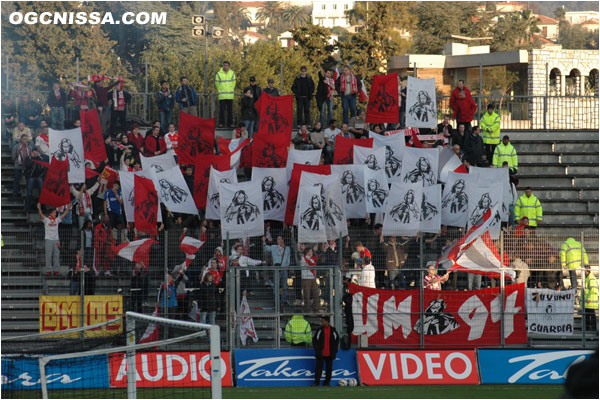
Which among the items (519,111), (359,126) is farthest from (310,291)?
(519,111)

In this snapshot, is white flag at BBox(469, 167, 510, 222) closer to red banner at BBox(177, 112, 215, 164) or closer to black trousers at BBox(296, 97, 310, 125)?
red banner at BBox(177, 112, 215, 164)

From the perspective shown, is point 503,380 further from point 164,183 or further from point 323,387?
point 164,183

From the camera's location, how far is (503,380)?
2023 centimetres

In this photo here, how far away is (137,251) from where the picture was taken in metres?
21.5

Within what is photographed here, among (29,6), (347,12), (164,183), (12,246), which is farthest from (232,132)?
(347,12)

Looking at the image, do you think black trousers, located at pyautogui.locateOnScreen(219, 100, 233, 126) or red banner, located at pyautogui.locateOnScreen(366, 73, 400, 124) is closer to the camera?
red banner, located at pyautogui.locateOnScreen(366, 73, 400, 124)

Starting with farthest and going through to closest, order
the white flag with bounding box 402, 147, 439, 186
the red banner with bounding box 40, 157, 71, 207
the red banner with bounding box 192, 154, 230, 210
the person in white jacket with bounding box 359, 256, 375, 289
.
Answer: the white flag with bounding box 402, 147, 439, 186 < the red banner with bounding box 192, 154, 230, 210 < the red banner with bounding box 40, 157, 71, 207 < the person in white jacket with bounding box 359, 256, 375, 289

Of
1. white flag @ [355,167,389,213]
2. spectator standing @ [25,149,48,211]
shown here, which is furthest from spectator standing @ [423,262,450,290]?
spectator standing @ [25,149,48,211]

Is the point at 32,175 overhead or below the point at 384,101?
below

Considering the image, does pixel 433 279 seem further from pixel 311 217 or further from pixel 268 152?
pixel 268 152

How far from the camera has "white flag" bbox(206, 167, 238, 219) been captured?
75.9 feet

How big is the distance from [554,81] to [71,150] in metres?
27.9

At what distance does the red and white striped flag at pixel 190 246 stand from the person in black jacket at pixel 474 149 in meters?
8.43

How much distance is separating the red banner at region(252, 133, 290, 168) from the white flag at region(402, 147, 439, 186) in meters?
2.76
